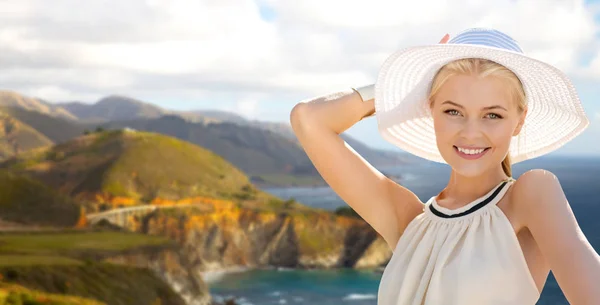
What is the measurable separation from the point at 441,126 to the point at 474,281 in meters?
0.56

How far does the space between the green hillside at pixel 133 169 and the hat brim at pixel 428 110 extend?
268 feet

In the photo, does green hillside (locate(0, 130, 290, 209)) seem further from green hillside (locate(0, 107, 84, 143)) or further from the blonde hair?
the blonde hair

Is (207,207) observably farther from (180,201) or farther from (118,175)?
(118,175)

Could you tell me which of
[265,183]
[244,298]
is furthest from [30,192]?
[265,183]

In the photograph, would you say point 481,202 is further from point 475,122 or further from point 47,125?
point 47,125

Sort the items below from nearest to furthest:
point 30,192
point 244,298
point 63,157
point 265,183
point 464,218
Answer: point 464,218, point 30,192, point 244,298, point 63,157, point 265,183

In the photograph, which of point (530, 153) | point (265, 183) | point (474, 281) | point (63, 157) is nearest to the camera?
point (474, 281)

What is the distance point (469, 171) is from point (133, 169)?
3496 inches

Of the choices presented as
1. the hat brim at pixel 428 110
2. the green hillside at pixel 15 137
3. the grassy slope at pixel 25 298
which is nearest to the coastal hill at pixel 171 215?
the grassy slope at pixel 25 298

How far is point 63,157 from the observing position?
93250mm

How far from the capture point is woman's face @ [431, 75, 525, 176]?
8.07 feet

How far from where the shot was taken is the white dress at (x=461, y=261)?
2.26 meters

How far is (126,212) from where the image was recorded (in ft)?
257

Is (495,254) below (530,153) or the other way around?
below
